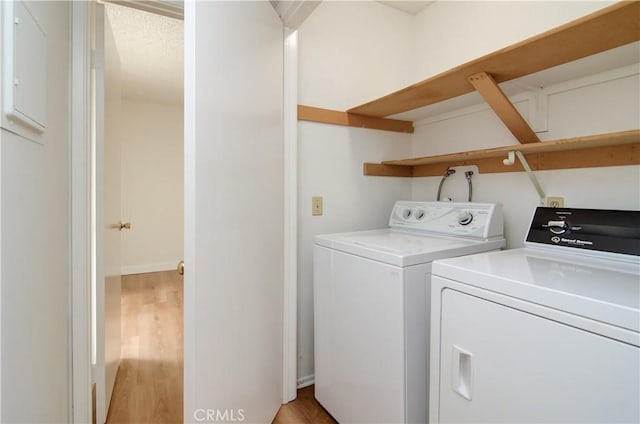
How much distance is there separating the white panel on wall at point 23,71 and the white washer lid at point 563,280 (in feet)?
4.44

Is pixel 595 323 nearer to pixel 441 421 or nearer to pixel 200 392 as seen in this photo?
pixel 441 421

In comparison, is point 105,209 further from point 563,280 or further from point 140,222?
point 140,222

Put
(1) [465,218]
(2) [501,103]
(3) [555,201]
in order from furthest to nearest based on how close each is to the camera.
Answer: (1) [465,218], (3) [555,201], (2) [501,103]

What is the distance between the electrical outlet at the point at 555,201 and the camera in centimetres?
148

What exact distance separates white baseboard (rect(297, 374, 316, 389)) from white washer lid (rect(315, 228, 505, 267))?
0.89 meters

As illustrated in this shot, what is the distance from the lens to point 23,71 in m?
0.88

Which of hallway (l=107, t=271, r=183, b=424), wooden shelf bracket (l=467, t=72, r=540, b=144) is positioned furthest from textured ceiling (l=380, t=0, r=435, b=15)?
hallway (l=107, t=271, r=183, b=424)

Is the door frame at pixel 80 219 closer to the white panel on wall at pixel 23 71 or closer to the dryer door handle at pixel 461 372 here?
the white panel on wall at pixel 23 71

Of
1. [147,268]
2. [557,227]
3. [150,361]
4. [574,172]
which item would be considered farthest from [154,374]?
[147,268]

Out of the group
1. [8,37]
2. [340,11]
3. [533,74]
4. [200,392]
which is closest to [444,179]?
[533,74]

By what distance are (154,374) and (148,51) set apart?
109 inches

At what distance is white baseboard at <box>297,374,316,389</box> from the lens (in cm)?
191

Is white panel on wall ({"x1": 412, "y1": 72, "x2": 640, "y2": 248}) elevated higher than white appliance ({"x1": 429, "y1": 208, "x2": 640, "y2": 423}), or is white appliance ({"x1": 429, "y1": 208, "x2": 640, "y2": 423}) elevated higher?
white panel on wall ({"x1": 412, "y1": 72, "x2": 640, "y2": 248})

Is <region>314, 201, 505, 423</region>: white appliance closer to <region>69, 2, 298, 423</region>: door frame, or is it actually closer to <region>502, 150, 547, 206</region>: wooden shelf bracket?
<region>502, 150, 547, 206</region>: wooden shelf bracket
